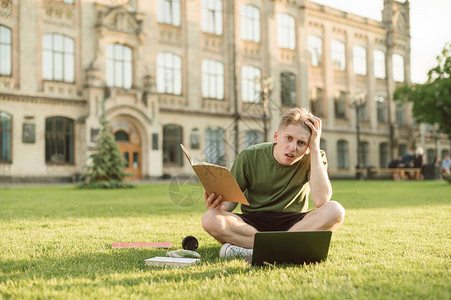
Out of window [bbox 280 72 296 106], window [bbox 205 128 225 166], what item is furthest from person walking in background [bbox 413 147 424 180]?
window [bbox 205 128 225 166]

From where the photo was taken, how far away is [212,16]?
31.5m

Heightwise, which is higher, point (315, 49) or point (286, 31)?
point (286, 31)

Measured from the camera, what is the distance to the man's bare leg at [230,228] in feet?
13.8

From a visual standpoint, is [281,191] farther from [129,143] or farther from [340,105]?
[340,105]

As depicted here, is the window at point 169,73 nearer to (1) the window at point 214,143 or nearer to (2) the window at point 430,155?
(1) the window at point 214,143

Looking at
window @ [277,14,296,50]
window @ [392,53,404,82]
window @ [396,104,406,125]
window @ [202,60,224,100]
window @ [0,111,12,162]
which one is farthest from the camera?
window @ [396,104,406,125]

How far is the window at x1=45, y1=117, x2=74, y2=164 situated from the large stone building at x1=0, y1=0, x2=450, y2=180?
54 millimetres

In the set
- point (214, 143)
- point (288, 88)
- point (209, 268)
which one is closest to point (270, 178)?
point (209, 268)

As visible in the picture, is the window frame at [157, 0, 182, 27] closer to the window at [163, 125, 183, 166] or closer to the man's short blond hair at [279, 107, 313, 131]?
the window at [163, 125, 183, 166]

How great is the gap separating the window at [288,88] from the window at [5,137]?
19.3m

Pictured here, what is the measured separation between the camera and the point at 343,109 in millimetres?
40156

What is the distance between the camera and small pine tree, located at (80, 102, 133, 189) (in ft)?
66.8

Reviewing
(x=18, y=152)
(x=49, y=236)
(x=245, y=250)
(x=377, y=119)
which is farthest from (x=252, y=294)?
(x=377, y=119)

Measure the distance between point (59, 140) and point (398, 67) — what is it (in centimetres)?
3270
